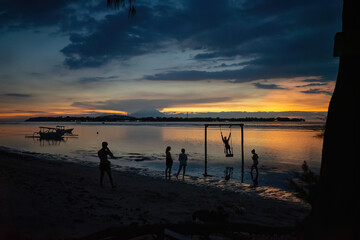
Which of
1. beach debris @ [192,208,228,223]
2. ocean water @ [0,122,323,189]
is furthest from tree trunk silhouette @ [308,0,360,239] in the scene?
beach debris @ [192,208,228,223]

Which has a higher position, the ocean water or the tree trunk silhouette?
the tree trunk silhouette

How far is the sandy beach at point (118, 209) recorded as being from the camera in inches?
236

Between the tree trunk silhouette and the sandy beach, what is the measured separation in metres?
4.29

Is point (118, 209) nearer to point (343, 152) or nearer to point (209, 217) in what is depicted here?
point (209, 217)

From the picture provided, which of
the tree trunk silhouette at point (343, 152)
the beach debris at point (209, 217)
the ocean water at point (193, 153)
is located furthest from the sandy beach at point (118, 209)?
the tree trunk silhouette at point (343, 152)

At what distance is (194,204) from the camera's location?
9344 mm

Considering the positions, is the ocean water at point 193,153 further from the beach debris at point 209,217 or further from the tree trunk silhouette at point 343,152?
the beach debris at point 209,217

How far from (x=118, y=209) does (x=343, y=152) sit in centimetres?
700

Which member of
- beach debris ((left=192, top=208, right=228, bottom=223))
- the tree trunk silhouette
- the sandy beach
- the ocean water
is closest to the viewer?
the tree trunk silhouette

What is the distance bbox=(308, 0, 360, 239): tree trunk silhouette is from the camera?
2512mm

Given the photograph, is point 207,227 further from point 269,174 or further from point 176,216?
point 269,174

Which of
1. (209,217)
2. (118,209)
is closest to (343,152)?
(209,217)

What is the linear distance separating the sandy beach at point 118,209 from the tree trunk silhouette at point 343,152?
4295 millimetres

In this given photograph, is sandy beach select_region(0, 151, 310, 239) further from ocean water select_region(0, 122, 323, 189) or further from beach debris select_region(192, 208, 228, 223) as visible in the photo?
ocean water select_region(0, 122, 323, 189)
